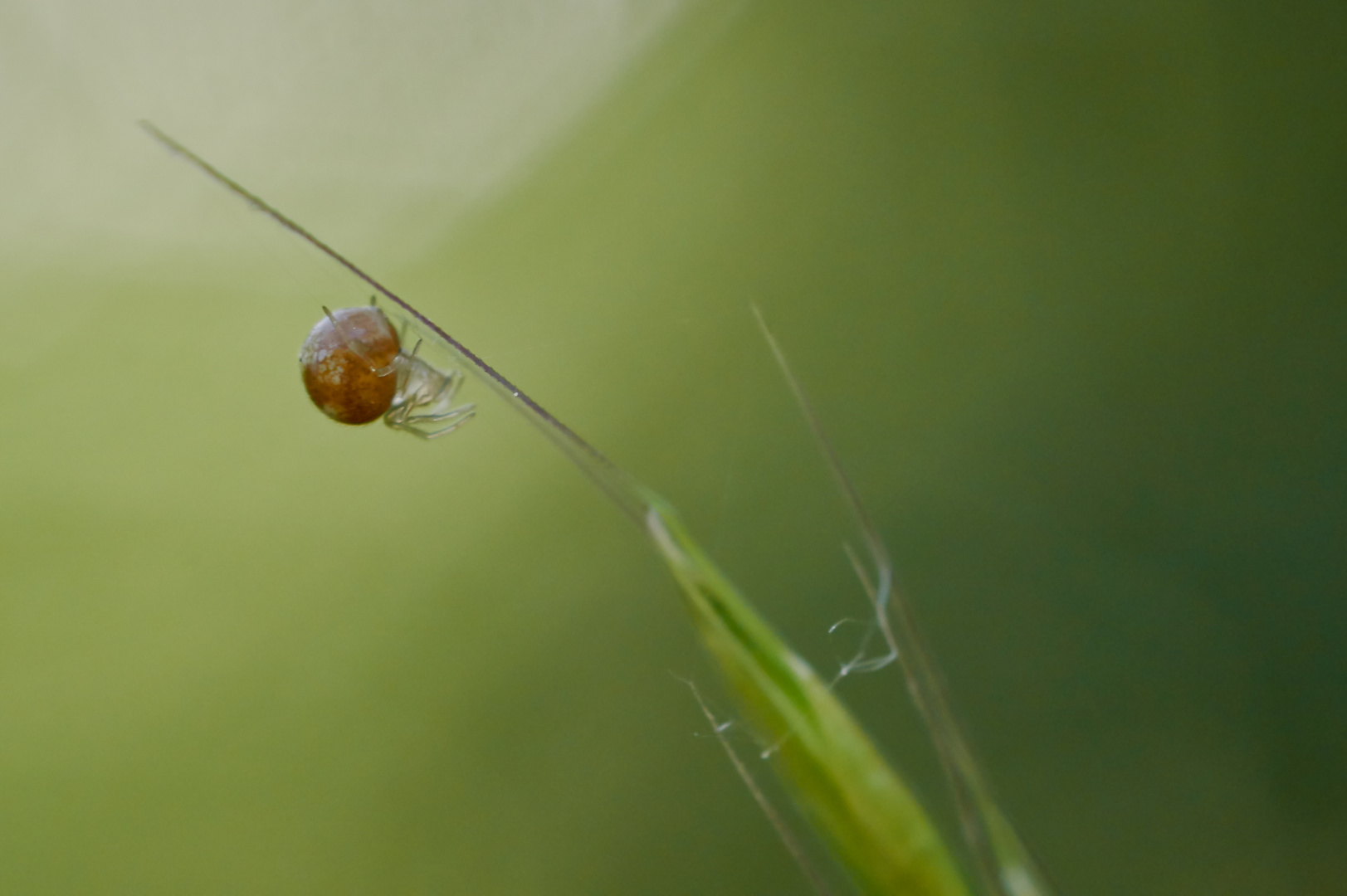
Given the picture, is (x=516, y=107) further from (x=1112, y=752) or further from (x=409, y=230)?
(x=1112, y=752)

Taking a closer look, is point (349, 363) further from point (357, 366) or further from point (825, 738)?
point (825, 738)

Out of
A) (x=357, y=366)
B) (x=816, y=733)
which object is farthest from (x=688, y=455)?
(x=816, y=733)

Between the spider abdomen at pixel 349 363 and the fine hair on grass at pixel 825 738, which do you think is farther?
the spider abdomen at pixel 349 363

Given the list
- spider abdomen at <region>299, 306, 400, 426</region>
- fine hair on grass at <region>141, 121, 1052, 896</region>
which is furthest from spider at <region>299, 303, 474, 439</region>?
fine hair on grass at <region>141, 121, 1052, 896</region>

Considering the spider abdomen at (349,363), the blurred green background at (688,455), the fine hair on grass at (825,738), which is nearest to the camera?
the fine hair on grass at (825,738)

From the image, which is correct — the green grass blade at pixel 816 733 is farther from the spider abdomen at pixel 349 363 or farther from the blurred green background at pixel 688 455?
the blurred green background at pixel 688 455

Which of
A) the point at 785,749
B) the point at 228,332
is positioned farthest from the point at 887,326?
the point at 785,749

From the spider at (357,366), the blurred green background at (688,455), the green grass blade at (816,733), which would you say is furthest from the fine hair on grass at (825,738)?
the blurred green background at (688,455)

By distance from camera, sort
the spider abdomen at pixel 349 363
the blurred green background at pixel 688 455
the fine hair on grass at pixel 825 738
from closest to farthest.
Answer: the fine hair on grass at pixel 825 738
the spider abdomen at pixel 349 363
the blurred green background at pixel 688 455

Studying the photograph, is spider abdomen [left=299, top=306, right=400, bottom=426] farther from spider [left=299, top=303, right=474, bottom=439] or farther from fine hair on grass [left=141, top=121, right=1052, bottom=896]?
fine hair on grass [left=141, top=121, right=1052, bottom=896]
